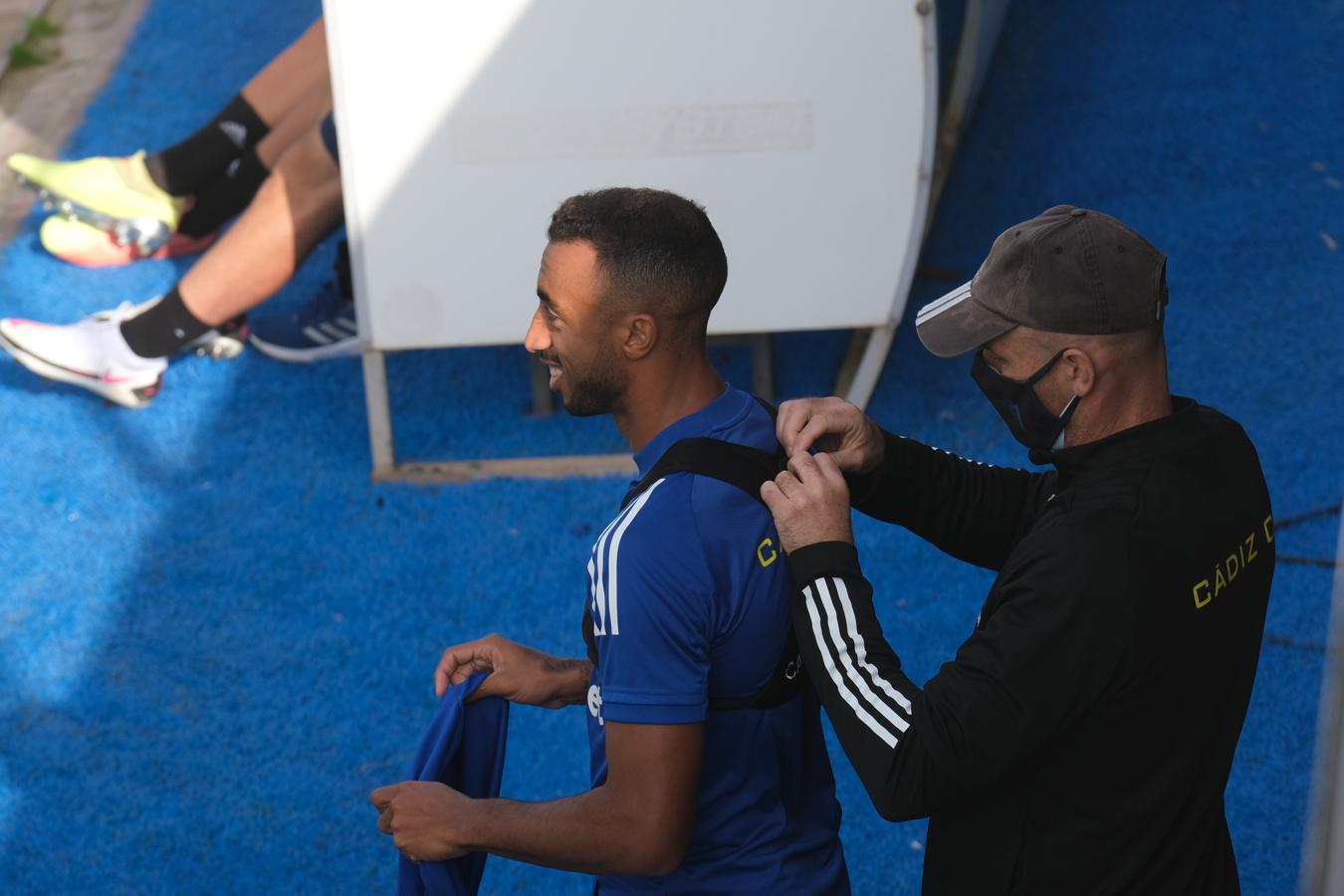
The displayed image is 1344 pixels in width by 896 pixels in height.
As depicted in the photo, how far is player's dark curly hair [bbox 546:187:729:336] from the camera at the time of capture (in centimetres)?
174

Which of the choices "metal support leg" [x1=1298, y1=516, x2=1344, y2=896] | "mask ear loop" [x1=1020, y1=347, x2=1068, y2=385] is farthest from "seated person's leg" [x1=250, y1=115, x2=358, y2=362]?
"metal support leg" [x1=1298, y1=516, x2=1344, y2=896]

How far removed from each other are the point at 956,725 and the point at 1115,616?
20 cm

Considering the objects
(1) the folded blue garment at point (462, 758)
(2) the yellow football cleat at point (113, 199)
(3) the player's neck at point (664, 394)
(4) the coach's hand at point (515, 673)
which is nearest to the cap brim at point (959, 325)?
(3) the player's neck at point (664, 394)

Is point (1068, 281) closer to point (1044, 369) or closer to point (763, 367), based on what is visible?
point (1044, 369)

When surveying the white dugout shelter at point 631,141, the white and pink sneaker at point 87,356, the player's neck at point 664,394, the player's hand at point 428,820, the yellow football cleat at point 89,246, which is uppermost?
the player's neck at point 664,394

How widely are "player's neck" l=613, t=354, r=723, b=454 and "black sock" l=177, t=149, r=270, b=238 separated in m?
3.17

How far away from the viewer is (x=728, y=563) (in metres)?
1.64

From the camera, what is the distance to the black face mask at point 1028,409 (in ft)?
5.42

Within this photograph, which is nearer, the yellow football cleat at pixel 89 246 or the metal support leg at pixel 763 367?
the metal support leg at pixel 763 367

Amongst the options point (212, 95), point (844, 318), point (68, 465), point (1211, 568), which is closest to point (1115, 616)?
point (1211, 568)

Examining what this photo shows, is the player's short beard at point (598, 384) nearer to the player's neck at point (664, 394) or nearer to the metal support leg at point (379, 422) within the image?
the player's neck at point (664, 394)

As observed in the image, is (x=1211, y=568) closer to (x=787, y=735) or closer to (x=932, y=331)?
(x=932, y=331)

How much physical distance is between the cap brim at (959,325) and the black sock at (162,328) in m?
2.90

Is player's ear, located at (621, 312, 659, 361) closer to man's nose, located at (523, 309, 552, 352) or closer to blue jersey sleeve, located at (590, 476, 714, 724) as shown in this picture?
man's nose, located at (523, 309, 552, 352)
